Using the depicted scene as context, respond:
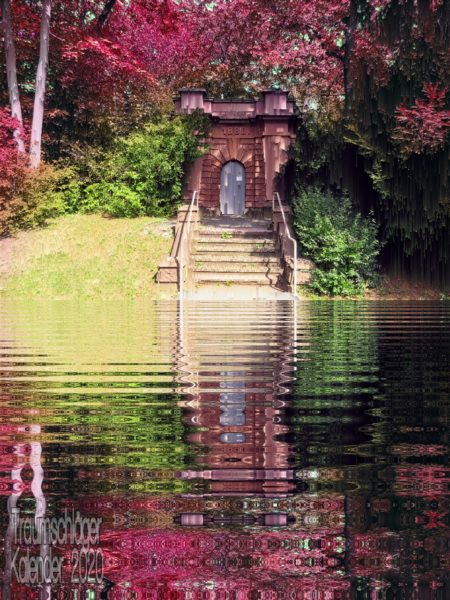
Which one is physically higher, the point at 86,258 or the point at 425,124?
the point at 425,124

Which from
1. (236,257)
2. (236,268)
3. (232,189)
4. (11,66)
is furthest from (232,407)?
(232,189)

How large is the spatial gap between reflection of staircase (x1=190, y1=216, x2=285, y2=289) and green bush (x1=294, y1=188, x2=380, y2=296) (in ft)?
3.48

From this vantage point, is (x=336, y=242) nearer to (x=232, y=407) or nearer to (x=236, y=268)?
(x=236, y=268)

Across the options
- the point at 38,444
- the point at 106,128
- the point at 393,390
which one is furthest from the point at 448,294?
the point at 38,444

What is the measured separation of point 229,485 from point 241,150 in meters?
33.7

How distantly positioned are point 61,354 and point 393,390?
247 cm

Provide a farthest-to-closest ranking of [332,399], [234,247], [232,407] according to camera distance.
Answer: [234,247] → [332,399] → [232,407]

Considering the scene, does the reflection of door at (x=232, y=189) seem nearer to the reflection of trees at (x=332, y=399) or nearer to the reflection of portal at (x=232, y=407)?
the reflection of trees at (x=332, y=399)

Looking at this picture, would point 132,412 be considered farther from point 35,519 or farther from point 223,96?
point 223,96

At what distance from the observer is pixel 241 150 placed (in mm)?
34750

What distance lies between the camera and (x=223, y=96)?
122ft

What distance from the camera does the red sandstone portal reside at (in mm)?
33094

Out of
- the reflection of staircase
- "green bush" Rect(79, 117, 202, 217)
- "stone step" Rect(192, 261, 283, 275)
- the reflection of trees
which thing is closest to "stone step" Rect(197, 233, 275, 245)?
the reflection of staircase

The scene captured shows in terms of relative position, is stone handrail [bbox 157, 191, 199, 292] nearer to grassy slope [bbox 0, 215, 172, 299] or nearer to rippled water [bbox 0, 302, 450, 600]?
grassy slope [bbox 0, 215, 172, 299]
